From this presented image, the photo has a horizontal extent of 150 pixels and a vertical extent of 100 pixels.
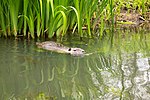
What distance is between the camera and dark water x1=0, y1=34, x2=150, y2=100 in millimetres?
1607

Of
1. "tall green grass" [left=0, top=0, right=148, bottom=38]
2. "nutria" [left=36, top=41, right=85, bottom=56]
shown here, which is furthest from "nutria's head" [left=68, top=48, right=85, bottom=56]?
"tall green grass" [left=0, top=0, right=148, bottom=38]

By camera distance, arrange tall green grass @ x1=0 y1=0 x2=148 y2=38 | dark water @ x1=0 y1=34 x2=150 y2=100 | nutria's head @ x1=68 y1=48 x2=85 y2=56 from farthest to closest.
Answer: tall green grass @ x1=0 y1=0 x2=148 y2=38
nutria's head @ x1=68 y1=48 x2=85 y2=56
dark water @ x1=0 y1=34 x2=150 y2=100

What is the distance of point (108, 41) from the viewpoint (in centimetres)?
291

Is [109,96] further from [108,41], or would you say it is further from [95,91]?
[108,41]

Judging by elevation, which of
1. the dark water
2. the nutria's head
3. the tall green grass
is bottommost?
the dark water

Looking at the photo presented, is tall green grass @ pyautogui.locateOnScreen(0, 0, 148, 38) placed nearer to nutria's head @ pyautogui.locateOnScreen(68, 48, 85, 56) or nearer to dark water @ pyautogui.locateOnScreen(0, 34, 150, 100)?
dark water @ pyautogui.locateOnScreen(0, 34, 150, 100)

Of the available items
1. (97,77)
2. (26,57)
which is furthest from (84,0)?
(97,77)

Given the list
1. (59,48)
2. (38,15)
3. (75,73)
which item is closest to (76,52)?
(59,48)

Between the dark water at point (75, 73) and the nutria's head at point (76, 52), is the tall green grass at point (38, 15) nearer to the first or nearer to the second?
the dark water at point (75, 73)

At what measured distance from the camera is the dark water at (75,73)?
161 centimetres

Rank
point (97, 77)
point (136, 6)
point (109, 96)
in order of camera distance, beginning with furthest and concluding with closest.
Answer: point (136, 6) < point (97, 77) < point (109, 96)

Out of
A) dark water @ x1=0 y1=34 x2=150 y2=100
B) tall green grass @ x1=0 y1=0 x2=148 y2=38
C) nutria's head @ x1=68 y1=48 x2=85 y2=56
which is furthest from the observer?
tall green grass @ x1=0 y1=0 x2=148 y2=38

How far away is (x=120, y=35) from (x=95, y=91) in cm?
168

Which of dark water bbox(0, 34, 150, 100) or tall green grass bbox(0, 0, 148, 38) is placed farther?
tall green grass bbox(0, 0, 148, 38)
